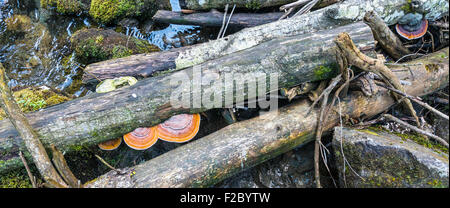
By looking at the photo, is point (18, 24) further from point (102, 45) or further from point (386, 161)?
point (386, 161)

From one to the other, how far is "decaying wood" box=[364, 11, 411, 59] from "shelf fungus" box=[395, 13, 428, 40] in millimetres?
169

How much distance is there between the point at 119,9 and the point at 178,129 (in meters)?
3.75

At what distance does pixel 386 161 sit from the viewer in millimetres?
3387

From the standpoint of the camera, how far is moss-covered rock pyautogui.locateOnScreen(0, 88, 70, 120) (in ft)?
15.1

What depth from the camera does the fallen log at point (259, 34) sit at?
14.6 ft

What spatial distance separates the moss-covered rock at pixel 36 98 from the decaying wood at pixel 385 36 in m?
5.23

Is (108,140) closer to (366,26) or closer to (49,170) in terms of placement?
(49,170)

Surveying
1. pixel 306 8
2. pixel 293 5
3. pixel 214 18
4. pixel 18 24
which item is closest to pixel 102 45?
pixel 214 18

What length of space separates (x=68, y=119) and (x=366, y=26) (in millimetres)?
4319

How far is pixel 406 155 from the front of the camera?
10.7 feet

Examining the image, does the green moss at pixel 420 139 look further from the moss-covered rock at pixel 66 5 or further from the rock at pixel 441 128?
the moss-covered rock at pixel 66 5

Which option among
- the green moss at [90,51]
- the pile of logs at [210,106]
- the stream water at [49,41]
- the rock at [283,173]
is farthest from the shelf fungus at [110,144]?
the green moss at [90,51]

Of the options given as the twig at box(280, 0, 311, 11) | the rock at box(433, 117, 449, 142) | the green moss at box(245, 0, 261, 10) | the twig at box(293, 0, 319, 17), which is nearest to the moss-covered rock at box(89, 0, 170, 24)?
the green moss at box(245, 0, 261, 10)

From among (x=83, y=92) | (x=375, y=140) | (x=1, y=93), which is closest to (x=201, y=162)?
(x=375, y=140)
